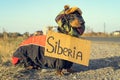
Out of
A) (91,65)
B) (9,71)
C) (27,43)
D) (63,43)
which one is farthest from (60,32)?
(91,65)

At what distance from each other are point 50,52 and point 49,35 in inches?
17.1

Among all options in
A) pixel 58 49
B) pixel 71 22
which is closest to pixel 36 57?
pixel 58 49

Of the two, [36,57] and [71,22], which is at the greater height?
[71,22]

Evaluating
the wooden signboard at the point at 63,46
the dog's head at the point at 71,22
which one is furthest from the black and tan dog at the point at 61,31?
the wooden signboard at the point at 63,46

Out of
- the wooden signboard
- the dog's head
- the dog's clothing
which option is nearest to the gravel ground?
the dog's clothing

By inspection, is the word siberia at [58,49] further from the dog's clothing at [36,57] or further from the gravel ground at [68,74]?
the gravel ground at [68,74]

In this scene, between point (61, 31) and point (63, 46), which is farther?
point (61, 31)

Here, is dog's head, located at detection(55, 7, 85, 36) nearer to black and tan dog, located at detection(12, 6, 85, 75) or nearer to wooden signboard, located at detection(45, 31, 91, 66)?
black and tan dog, located at detection(12, 6, 85, 75)

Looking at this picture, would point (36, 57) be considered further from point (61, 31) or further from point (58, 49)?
point (61, 31)

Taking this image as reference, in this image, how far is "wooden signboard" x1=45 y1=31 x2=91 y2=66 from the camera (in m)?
9.77

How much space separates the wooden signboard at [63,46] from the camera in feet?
32.0

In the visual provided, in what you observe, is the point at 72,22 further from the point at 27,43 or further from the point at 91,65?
the point at 91,65

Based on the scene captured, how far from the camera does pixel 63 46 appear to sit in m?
9.87

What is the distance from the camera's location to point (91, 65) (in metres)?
11.9
